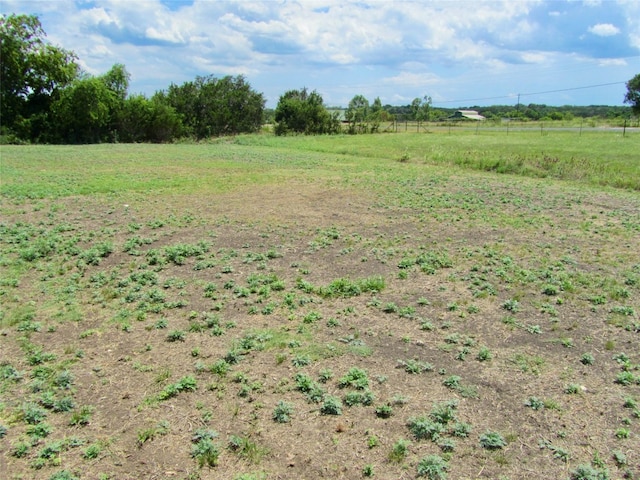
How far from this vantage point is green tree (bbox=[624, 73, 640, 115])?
58781 mm

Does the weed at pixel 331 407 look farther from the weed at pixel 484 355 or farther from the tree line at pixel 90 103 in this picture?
→ the tree line at pixel 90 103

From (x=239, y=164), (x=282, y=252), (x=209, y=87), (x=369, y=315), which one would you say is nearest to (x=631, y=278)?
(x=369, y=315)

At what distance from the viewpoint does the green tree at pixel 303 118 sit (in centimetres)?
4741

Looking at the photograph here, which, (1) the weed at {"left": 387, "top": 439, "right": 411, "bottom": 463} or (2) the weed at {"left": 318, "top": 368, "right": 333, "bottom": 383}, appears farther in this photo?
(2) the weed at {"left": 318, "top": 368, "right": 333, "bottom": 383}

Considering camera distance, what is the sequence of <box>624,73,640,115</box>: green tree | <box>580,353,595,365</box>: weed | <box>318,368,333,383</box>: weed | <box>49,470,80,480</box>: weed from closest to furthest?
<box>49,470,80,480</box>: weed
<box>318,368,333,383</box>: weed
<box>580,353,595,365</box>: weed
<box>624,73,640,115</box>: green tree

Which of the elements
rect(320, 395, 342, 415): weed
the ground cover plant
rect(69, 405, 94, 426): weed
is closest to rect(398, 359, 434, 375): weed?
→ the ground cover plant

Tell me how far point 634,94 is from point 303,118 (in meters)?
46.2

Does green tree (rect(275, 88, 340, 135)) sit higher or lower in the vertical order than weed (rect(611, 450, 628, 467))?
higher

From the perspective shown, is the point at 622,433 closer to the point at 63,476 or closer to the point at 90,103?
the point at 63,476

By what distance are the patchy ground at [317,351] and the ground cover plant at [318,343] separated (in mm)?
22

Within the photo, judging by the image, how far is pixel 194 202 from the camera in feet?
38.9

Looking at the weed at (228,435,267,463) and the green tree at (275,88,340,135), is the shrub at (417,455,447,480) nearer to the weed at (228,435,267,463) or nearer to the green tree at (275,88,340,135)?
the weed at (228,435,267,463)

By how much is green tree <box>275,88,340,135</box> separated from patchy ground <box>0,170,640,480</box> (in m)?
39.9

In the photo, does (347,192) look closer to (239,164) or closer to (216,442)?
Result: (239,164)
